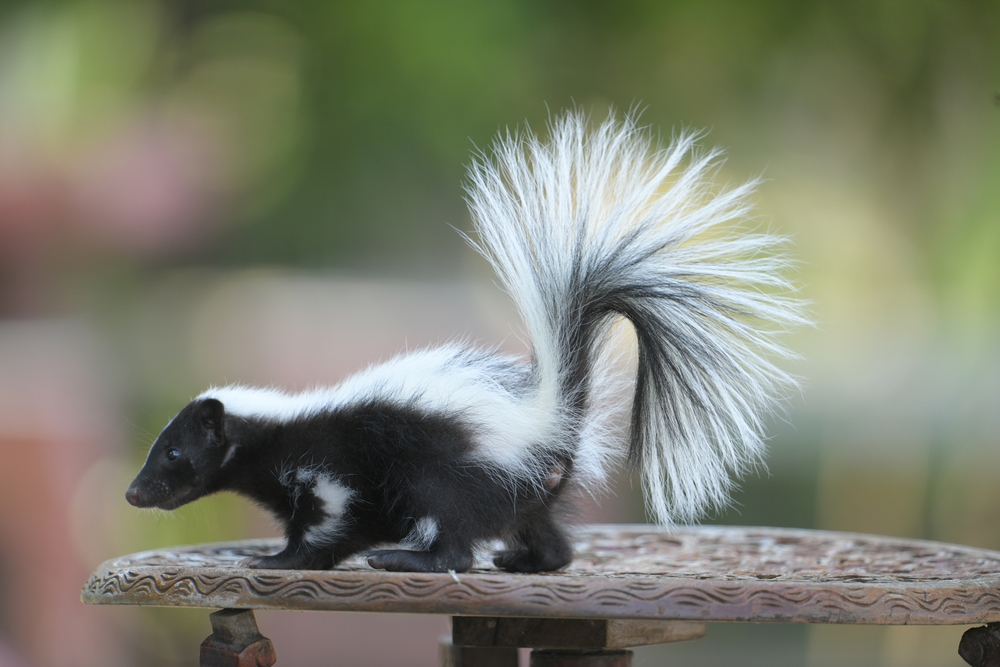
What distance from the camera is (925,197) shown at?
3453 millimetres

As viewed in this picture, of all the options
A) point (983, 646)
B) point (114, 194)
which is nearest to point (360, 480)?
point (983, 646)

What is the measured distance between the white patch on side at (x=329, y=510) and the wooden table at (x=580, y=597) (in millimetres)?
134

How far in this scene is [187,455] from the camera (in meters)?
1.50

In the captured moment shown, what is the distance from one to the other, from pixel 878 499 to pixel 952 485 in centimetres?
24

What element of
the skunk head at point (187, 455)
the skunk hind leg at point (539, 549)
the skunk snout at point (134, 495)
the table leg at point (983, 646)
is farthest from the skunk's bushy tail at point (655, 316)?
the skunk snout at point (134, 495)

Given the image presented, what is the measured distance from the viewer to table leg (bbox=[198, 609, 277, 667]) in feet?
4.44

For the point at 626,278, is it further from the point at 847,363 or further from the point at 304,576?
the point at 847,363

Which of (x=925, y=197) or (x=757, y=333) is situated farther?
(x=925, y=197)

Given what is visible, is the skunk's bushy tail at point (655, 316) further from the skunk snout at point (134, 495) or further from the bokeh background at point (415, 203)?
the bokeh background at point (415, 203)

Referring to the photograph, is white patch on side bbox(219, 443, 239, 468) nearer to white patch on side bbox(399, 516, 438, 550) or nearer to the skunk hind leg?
white patch on side bbox(399, 516, 438, 550)

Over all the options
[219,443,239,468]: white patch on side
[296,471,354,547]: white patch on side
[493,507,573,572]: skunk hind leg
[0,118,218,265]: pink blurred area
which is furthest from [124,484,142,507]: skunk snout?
[0,118,218,265]: pink blurred area

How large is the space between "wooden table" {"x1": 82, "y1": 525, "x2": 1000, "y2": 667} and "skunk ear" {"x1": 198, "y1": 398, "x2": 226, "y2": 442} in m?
0.20

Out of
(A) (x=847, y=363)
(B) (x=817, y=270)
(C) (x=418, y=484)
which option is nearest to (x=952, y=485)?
(A) (x=847, y=363)

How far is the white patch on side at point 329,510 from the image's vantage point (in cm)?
142
